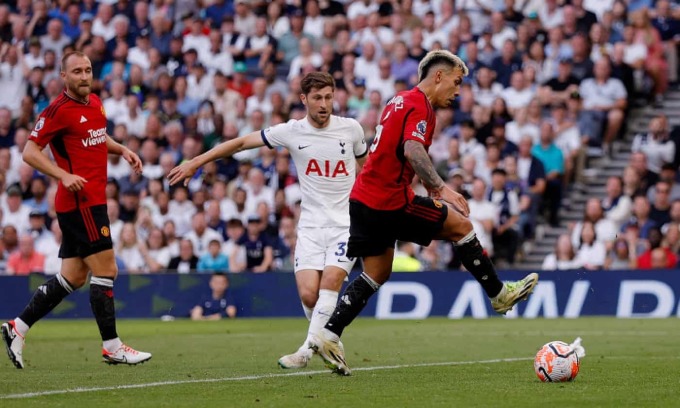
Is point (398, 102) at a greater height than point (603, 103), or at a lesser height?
greater

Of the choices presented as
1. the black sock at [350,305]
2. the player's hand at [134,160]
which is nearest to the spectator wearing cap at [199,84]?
the player's hand at [134,160]

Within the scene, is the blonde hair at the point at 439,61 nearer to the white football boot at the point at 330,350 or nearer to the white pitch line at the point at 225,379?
the white football boot at the point at 330,350

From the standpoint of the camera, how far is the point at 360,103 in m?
22.8

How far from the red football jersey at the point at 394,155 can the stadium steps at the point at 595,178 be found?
1140 cm

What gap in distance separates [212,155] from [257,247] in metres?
11.0

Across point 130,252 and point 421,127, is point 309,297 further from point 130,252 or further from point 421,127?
point 130,252

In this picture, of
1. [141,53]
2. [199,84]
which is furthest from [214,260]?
[141,53]

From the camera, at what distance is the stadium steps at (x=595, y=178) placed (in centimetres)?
2123

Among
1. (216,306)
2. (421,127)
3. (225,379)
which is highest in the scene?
(421,127)

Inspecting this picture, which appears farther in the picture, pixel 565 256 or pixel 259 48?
pixel 259 48

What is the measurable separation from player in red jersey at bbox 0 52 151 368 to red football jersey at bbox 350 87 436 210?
2547mm

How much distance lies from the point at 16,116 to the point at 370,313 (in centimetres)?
974

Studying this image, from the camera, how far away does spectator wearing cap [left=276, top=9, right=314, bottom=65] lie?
81.4 ft

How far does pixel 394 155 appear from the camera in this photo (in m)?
9.45
